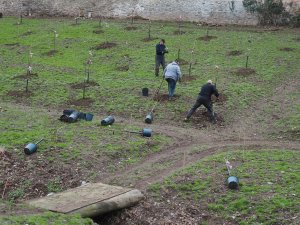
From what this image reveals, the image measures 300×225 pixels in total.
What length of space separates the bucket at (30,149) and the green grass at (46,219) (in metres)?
3.95

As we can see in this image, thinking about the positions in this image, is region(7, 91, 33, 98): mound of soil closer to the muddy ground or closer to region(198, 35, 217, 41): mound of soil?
the muddy ground

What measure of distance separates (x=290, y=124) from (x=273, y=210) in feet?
23.4

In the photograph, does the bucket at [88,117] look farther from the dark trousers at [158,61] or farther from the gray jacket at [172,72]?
the dark trousers at [158,61]

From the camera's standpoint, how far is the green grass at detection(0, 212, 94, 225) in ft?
36.3

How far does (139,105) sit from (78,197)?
29.3 feet

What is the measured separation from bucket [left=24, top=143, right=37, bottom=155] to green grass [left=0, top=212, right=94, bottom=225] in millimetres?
3947

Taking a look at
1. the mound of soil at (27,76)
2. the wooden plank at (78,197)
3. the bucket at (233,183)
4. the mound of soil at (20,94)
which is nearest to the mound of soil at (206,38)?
the mound of soil at (27,76)

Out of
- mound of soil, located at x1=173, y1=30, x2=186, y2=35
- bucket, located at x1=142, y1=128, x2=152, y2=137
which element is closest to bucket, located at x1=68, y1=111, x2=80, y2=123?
bucket, located at x1=142, y1=128, x2=152, y2=137

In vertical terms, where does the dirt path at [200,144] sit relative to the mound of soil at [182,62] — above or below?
below

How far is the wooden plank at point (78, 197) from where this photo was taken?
1209 cm

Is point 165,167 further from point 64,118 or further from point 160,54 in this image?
point 160,54

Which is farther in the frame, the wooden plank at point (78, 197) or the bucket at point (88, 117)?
the bucket at point (88, 117)

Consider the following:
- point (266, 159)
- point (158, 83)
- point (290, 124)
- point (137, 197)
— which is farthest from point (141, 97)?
point (137, 197)

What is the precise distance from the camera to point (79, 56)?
96.3 feet
